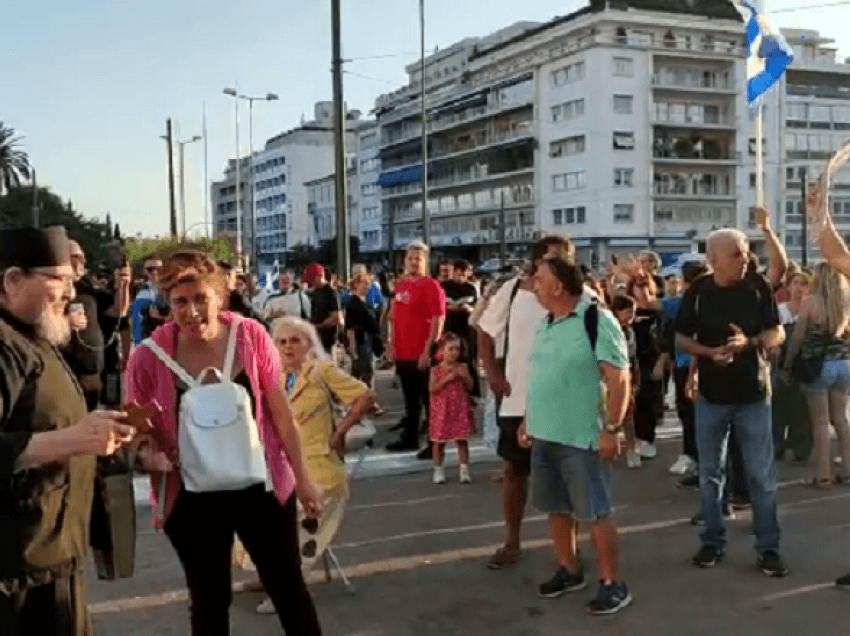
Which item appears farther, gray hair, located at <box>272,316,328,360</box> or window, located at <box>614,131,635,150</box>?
window, located at <box>614,131,635,150</box>

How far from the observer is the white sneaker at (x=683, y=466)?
7852mm

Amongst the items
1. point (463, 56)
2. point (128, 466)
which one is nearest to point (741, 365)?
point (128, 466)

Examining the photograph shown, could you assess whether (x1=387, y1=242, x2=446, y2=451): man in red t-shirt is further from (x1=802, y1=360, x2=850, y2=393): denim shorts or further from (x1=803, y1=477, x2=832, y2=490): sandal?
(x1=803, y1=477, x2=832, y2=490): sandal

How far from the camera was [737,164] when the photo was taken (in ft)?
235

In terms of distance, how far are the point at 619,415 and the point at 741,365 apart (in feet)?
3.59

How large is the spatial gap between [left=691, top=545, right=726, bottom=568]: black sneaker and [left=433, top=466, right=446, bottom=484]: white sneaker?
2672mm

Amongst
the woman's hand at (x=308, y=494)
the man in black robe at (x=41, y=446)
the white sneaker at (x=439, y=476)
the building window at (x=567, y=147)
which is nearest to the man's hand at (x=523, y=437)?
the woman's hand at (x=308, y=494)

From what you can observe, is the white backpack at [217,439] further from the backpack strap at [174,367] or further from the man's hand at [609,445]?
the man's hand at [609,445]

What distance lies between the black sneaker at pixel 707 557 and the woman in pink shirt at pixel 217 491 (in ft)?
9.02

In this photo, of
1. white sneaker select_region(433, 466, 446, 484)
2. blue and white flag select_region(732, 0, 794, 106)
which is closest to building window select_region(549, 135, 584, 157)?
blue and white flag select_region(732, 0, 794, 106)

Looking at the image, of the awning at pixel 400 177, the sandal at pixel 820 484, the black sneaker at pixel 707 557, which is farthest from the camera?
the awning at pixel 400 177

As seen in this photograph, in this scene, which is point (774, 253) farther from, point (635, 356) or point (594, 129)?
point (594, 129)

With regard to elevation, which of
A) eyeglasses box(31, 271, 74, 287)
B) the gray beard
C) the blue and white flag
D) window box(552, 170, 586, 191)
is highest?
window box(552, 170, 586, 191)

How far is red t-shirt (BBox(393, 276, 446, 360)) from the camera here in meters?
8.91
